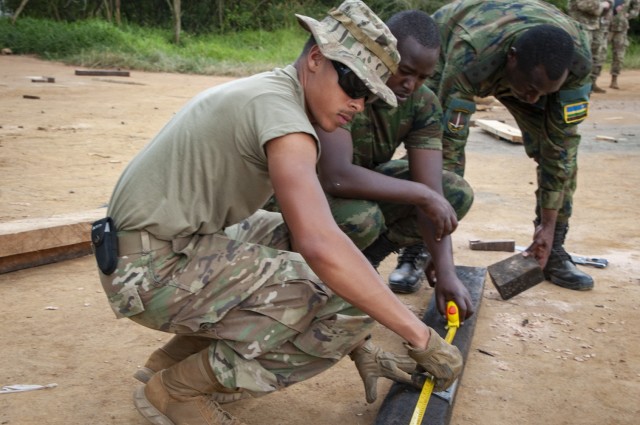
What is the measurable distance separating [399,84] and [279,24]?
20069 millimetres

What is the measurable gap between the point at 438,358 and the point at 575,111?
2138 mm

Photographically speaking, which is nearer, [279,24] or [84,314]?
[84,314]

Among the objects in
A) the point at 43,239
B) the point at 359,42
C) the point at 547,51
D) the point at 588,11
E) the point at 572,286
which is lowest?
the point at 572,286

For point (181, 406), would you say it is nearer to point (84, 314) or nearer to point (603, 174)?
point (84, 314)

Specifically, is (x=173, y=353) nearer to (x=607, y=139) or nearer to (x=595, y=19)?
(x=607, y=139)

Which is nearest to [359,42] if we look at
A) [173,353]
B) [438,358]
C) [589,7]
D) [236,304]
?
[236,304]

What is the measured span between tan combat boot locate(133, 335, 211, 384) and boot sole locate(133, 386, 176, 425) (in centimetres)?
19

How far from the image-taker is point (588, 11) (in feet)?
37.6

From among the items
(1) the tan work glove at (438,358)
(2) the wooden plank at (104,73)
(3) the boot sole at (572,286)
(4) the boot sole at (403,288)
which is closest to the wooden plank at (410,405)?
(1) the tan work glove at (438,358)

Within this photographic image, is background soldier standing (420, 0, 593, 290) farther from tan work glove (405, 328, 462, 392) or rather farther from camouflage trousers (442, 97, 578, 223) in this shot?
tan work glove (405, 328, 462, 392)

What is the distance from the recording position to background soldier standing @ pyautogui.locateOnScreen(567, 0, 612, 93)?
11.4 meters

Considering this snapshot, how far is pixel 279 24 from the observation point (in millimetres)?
22641

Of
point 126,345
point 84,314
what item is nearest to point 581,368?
point 126,345

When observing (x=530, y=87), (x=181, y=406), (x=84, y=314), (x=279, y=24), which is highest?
(x=530, y=87)
